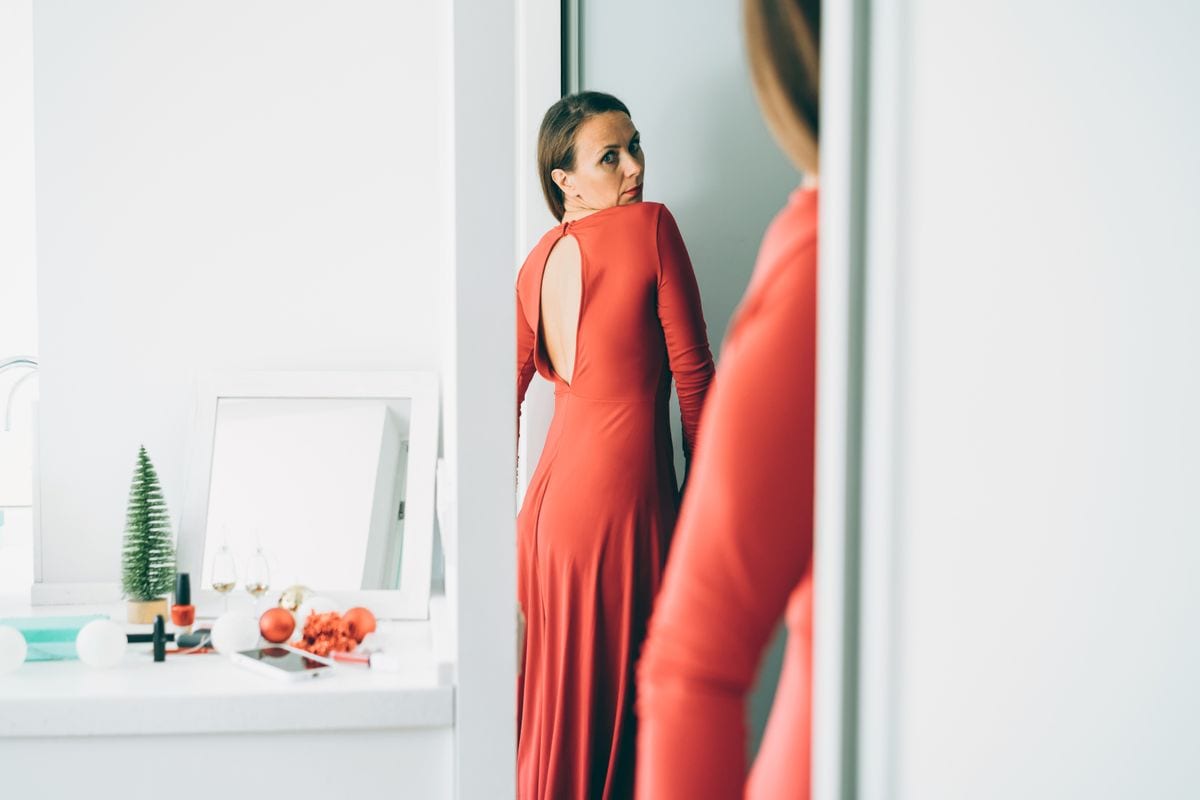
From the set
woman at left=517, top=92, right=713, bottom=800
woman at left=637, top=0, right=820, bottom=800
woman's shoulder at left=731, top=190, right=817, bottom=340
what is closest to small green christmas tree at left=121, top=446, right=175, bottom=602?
woman at left=517, top=92, right=713, bottom=800

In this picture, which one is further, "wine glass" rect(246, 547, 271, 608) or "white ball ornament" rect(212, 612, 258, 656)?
"wine glass" rect(246, 547, 271, 608)

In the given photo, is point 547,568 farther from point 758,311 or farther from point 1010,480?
point 1010,480

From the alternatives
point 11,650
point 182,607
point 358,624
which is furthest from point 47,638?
point 358,624

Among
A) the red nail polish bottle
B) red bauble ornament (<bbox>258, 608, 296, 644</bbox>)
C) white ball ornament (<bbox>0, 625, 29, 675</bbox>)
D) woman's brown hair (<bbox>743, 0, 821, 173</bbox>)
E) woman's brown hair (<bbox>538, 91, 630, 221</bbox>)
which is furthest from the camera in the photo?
woman's brown hair (<bbox>538, 91, 630, 221</bbox>)

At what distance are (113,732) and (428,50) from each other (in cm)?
139

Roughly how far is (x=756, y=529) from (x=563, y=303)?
4.06ft

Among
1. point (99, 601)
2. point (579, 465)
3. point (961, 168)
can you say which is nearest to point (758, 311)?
point (961, 168)

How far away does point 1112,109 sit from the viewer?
321 millimetres

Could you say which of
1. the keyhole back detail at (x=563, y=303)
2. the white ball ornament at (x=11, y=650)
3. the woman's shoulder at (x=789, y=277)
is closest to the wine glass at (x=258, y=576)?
the white ball ornament at (x=11, y=650)

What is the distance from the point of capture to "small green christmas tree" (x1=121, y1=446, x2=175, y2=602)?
1.56 metres

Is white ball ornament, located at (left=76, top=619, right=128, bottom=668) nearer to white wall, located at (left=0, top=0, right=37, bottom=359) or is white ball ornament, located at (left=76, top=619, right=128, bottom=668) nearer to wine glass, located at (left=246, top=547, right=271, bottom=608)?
wine glass, located at (left=246, top=547, right=271, bottom=608)

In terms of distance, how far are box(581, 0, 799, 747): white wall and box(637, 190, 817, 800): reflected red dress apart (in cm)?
134

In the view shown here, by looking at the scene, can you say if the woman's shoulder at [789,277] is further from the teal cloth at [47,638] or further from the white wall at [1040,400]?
the teal cloth at [47,638]

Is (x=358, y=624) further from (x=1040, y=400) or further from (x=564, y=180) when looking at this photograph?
(x=1040, y=400)
